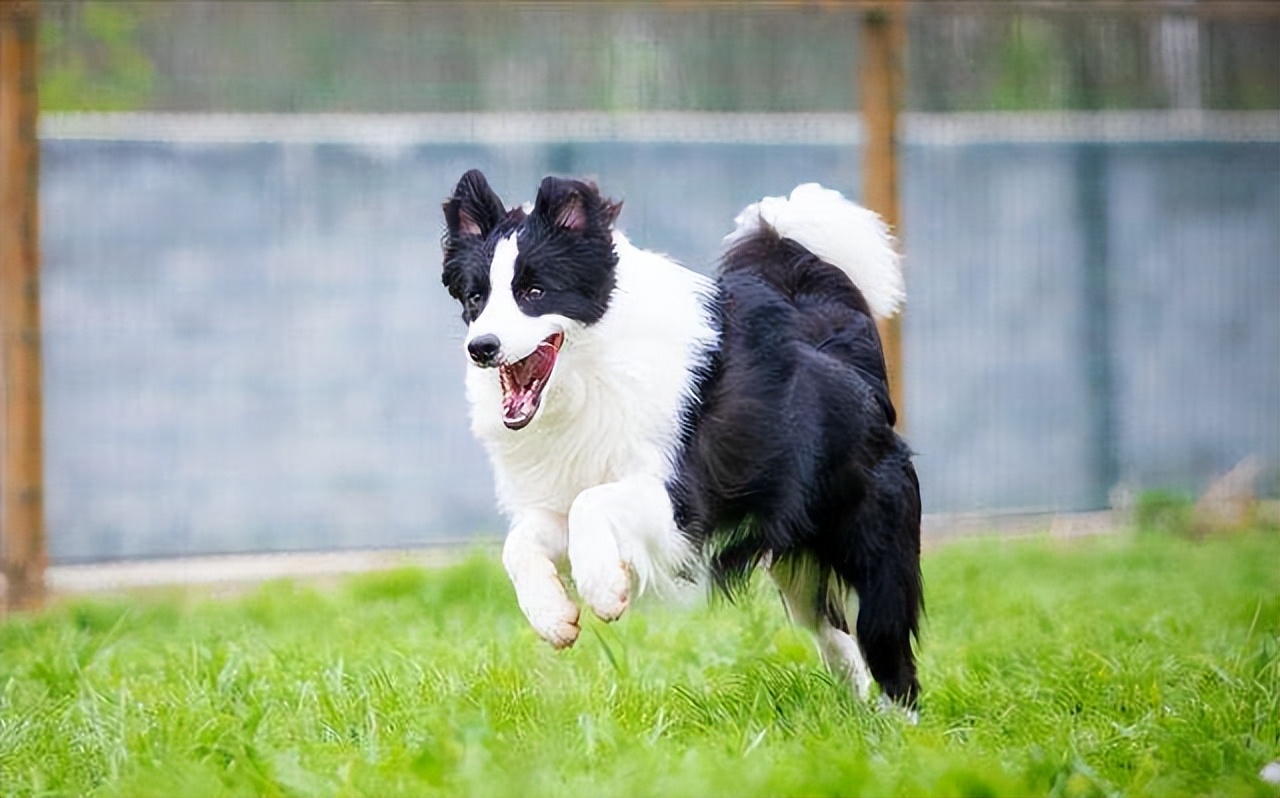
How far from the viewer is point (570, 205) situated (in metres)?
4.17

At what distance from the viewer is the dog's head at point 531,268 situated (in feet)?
13.3

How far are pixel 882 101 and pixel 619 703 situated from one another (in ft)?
11.8

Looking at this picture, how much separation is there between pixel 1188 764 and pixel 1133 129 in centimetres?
523

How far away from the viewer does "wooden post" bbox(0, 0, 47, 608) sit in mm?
6406

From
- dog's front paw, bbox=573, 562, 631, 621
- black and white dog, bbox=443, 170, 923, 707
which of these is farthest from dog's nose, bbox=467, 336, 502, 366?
dog's front paw, bbox=573, 562, 631, 621

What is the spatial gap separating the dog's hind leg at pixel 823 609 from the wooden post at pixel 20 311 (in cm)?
292

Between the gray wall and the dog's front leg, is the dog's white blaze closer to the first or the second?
the dog's front leg

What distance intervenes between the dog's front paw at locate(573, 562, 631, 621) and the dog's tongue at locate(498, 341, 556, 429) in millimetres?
409

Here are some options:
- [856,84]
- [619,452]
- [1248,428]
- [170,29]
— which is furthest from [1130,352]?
[619,452]

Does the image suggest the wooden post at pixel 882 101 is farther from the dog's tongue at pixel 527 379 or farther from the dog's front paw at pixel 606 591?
the dog's front paw at pixel 606 591

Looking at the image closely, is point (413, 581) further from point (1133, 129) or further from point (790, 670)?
point (1133, 129)

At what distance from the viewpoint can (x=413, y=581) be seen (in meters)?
6.56

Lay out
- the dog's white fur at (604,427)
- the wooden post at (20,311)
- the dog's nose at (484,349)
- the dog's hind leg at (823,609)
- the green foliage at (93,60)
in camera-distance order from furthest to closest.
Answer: the green foliage at (93,60)
the wooden post at (20,311)
the dog's hind leg at (823,609)
the dog's white fur at (604,427)
the dog's nose at (484,349)

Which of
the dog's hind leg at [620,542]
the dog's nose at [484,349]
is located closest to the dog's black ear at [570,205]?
the dog's nose at [484,349]
